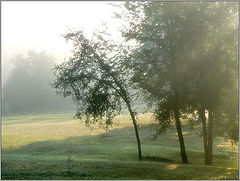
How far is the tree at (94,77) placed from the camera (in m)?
28.3

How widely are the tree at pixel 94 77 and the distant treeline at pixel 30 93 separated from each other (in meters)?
94.6

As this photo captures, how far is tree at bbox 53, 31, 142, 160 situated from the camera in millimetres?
28266

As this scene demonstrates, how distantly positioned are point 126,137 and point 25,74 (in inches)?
3465

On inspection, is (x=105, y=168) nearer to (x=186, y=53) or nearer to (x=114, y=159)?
(x=114, y=159)

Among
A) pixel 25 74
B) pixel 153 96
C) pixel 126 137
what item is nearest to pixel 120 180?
pixel 153 96

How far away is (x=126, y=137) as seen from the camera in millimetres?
54469

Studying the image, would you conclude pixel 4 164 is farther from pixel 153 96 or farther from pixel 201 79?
pixel 201 79

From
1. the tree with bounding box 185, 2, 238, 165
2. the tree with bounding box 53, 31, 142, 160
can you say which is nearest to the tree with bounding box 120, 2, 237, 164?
the tree with bounding box 185, 2, 238, 165

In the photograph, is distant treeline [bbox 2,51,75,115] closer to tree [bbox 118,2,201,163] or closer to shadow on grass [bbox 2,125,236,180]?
shadow on grass [bbox 2,125,236,180]

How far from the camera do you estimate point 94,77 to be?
28.9 m

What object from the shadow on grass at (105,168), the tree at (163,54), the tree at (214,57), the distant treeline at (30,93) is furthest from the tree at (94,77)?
the distant treeline at (30,93)

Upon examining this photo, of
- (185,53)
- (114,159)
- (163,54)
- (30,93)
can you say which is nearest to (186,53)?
(185,53)

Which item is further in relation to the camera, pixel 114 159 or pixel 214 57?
pixel 114 159

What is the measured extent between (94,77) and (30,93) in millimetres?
105065
